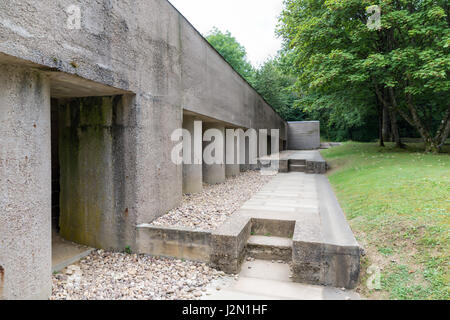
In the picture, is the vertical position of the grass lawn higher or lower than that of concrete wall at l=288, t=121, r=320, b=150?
lower

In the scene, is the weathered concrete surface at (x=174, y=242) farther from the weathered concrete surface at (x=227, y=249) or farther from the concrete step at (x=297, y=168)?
the concrete step at (x=297, y=168)

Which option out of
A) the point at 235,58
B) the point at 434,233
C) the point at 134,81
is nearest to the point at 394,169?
the point at 434,233

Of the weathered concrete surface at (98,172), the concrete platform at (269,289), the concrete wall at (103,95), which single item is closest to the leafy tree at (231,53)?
the concrete wall at (103,95)

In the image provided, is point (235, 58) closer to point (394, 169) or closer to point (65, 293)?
point (394, 169)

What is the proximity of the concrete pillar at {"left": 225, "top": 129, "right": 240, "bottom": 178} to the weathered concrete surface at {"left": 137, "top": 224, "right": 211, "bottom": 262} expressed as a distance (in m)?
6.10

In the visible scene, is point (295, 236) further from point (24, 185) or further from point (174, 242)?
point (24, 185)

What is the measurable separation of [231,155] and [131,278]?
22.3ft

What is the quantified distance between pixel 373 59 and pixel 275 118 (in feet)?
34.4

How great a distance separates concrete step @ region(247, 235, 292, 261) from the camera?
136 inches

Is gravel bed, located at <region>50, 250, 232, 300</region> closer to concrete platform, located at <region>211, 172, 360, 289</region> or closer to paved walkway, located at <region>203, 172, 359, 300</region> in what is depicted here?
paved walkway, located at <region>203, 172, 359, 300</region>

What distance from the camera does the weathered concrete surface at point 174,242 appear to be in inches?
132

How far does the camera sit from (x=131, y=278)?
3.05 m

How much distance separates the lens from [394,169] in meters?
6.66

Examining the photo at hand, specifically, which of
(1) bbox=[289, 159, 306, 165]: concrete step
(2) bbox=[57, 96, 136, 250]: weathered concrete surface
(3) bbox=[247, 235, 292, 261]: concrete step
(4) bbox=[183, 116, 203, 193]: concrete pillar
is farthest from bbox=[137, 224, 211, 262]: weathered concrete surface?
(1) bbox=[289, 159, 306, 165]: concrete step
